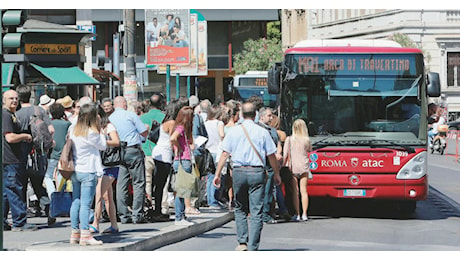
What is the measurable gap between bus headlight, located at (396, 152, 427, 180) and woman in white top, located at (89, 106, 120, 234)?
507 cm

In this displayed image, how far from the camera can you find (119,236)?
10984mm

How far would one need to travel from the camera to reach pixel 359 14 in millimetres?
65188

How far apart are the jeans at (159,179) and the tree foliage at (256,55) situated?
40.7 meters

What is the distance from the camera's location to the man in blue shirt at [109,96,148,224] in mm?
12148

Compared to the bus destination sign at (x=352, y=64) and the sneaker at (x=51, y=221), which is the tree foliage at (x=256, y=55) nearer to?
the bus destination sign at (x=352, y=64)

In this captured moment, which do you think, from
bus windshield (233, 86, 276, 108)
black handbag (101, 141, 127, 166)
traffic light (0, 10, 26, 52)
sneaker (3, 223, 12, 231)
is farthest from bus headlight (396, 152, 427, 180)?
bus windshield (233, 86, 276, 108)

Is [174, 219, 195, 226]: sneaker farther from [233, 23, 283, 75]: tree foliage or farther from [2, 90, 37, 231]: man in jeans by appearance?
[233, 23, 283, 75]: tree foliage

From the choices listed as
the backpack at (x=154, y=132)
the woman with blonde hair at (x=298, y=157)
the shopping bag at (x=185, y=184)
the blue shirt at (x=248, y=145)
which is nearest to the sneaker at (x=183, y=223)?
the shopping bag at (x=185, y=184)

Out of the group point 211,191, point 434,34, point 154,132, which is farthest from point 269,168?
point 434,34

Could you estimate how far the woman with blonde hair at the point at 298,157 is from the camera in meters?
14.3

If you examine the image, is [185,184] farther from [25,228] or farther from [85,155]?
[85,155]

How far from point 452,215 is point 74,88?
17.3 meters

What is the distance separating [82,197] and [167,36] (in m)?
Result: 9.26
